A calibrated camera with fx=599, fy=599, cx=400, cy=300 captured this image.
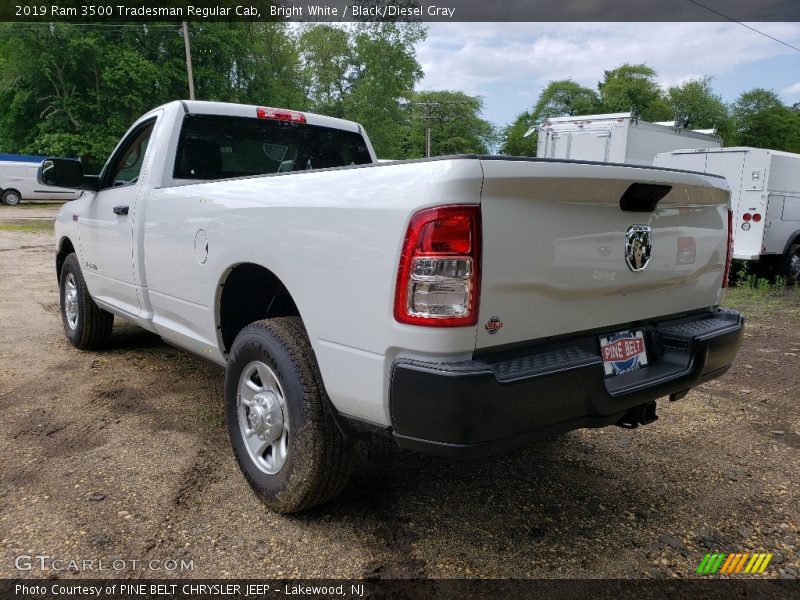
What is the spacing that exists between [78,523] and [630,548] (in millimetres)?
2353

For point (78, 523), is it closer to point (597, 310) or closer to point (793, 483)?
point (597, 310)

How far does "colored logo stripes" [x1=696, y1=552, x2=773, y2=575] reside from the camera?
2381 mm

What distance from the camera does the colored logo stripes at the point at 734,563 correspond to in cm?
238

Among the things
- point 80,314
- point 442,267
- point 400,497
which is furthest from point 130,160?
point 442,267

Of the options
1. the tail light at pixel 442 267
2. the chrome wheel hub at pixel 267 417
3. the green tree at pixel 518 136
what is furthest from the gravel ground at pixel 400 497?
the green tree at pixel 518 136

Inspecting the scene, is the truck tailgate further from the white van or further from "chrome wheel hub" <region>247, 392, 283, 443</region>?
the white van

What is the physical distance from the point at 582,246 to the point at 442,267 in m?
0.64

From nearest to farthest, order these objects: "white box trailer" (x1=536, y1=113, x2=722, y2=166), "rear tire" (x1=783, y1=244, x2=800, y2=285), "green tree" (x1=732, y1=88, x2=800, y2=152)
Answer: "rear tire" (x1=783, y1=244, x2=800, y2=285) < "white box trailer" (x1=536, y1=113, x2=722, y2=166) < "green tree" (x1=732, y1=88, x2=800, y2=152)

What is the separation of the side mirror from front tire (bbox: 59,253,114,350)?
0.90 metres

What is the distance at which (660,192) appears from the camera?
8.28 ft

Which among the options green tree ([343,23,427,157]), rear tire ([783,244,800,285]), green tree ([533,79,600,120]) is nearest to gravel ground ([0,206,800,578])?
rear tire ([783,244,800,285])

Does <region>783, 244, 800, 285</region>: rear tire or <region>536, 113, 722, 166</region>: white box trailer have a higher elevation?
<region>536, 113, 722, 166</region>: white box trailer

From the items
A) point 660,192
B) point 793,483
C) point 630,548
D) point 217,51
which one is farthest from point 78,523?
point 217,51

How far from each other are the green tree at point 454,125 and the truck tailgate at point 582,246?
244 feet
